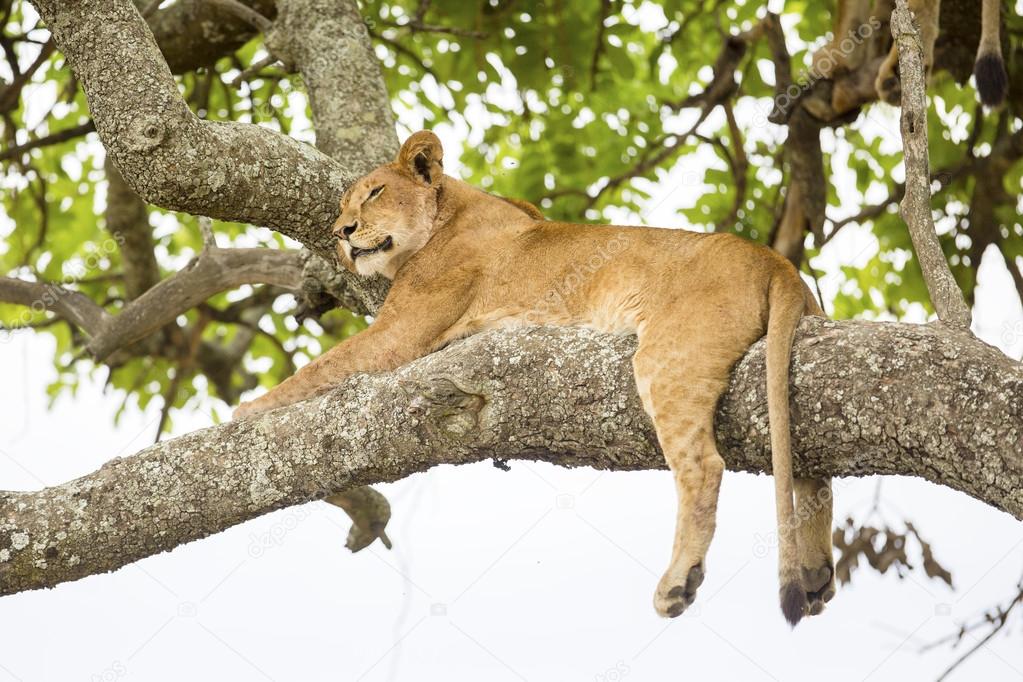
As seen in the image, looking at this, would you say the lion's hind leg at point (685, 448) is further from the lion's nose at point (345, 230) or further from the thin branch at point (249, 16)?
the thin branch at point (249, 16)

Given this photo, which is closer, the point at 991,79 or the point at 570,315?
the point at 570,315

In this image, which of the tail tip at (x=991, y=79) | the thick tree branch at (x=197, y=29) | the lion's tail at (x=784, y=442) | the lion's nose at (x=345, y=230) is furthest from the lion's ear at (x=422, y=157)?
the thick tree branch at (x=197, y=29)

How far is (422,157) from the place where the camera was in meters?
4.84

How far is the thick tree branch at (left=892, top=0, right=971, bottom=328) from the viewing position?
11.2ft

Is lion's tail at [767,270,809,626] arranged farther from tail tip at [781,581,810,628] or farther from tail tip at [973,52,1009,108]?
tail tip at [973,52,1009,108]

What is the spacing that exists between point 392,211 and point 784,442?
2.08 meters

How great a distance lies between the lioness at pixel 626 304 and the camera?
338cm

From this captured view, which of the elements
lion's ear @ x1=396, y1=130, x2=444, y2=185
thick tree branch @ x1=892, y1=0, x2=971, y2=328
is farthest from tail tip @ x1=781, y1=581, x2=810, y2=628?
lion's ear @ x1=396, y1=130, x2=444, y2=185

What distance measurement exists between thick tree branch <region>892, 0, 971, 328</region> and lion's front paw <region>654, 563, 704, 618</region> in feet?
3.26

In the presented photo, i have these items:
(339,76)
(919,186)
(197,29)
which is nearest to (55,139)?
(197,29)

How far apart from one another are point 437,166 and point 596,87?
2.88 m

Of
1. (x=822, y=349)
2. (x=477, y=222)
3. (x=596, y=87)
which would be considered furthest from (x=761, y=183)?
(x=822, y=349)

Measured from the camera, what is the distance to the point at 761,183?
7.94 m

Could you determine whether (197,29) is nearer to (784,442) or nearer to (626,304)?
(626,304)
